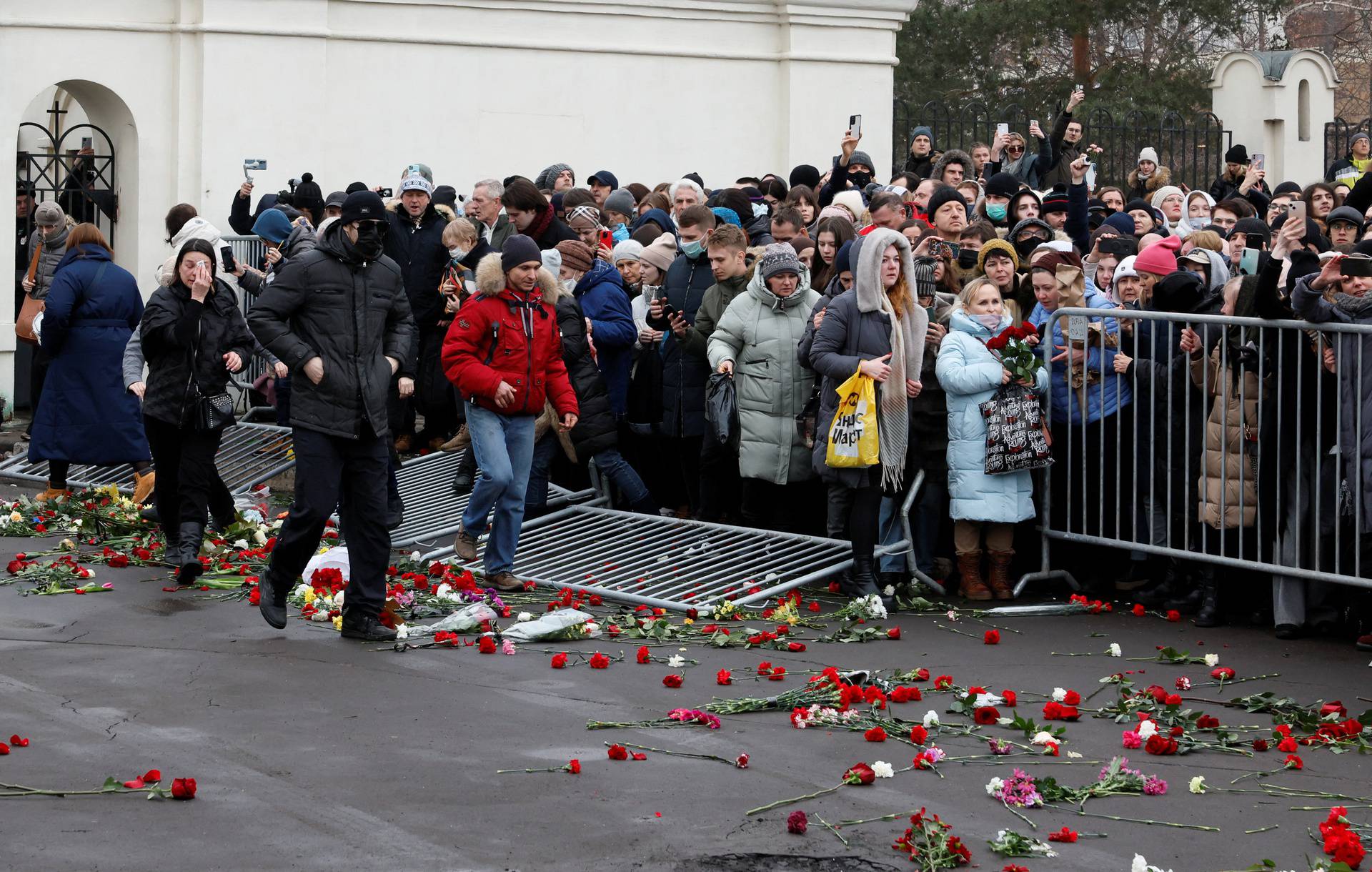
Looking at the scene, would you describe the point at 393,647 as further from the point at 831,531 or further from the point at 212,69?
the point at 212,69

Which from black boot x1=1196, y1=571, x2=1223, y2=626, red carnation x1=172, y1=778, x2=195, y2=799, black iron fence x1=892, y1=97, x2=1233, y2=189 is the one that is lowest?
red carnation x1=172, y1=778, x2=195, y2=799

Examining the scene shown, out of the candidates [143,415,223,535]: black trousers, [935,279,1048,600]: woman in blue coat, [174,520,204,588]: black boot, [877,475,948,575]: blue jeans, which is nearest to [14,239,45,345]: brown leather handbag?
[143,415,223,535]: black trousers

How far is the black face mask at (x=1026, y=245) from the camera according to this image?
11.4 metres

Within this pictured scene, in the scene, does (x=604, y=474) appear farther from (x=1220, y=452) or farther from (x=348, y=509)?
(x=1220, y=452)

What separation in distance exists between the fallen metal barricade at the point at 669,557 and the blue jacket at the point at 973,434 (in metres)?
0.34

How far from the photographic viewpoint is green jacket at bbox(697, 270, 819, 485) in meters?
10.7

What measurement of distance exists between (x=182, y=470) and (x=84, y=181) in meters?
8.69

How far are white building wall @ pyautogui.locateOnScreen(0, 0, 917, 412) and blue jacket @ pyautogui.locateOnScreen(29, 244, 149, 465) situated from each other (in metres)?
5.53

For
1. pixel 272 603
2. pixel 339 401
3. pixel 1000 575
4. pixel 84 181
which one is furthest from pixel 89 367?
pixel 1000 575

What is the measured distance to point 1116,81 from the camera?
120 feet

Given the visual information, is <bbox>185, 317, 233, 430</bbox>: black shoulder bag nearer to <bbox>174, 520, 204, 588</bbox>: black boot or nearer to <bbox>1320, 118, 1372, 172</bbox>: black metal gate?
<bbox>174, 520, 204, 588</bbox>: black boot

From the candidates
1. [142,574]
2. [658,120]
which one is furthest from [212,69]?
[142,574]

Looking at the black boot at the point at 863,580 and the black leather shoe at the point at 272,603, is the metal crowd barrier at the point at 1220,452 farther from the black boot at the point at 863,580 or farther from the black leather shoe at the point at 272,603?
the black leather shoe at the point at 272,603

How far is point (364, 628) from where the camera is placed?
9.05 metres
